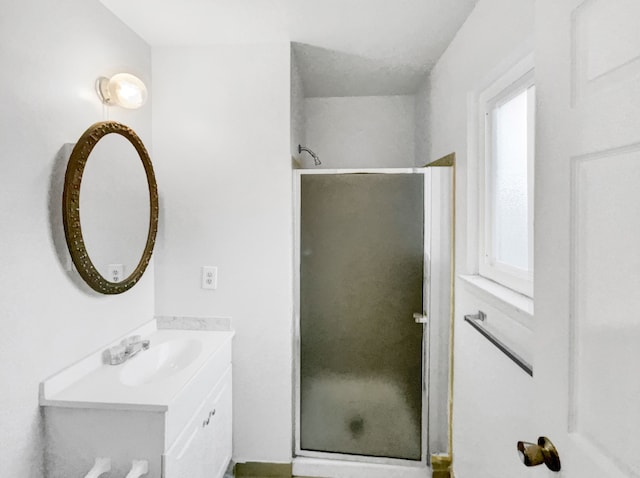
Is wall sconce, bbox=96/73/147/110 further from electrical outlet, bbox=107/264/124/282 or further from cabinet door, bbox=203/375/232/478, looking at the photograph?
cabinet door, bbox=203/375/232/478

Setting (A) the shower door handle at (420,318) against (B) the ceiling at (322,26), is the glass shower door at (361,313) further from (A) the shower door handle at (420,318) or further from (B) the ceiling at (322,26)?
(B) the ceiling at (322,26)

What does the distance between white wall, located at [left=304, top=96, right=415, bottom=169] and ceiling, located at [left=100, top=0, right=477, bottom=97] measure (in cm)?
57

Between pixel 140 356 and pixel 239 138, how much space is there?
1.21m

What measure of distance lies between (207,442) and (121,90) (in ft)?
5.26

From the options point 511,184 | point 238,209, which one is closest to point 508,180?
point 511,184

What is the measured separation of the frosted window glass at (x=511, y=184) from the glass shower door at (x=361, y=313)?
0.46 meters

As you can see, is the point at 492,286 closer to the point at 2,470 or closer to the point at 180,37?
the point at 2,470

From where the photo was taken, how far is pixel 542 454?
700 millimetres

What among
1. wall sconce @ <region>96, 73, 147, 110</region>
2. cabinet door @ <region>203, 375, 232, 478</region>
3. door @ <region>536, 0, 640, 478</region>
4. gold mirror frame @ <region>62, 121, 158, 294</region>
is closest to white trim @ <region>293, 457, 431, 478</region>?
cabinet door @ <region>203, 375, 232, 478</region>

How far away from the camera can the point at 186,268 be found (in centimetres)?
200

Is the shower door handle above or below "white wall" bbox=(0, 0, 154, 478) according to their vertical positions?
below

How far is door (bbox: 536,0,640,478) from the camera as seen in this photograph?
0.52m

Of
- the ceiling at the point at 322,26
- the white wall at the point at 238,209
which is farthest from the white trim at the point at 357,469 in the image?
the ceiling at the point at 322,26

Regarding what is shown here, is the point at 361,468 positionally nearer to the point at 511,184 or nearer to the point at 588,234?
the point at 511,184
